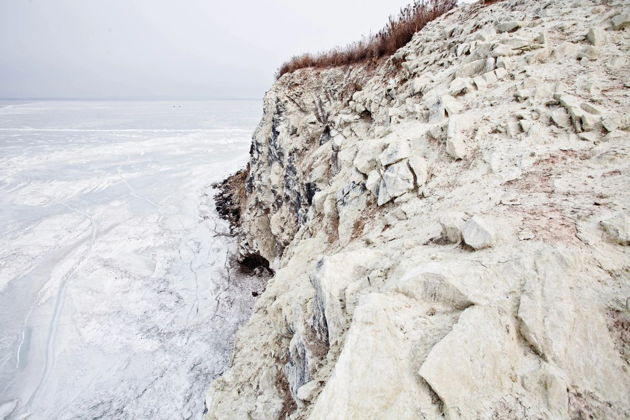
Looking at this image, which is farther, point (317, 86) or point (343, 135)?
point (317, 86)

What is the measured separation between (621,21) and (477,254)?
243 inches

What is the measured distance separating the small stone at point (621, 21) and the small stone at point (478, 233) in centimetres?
573

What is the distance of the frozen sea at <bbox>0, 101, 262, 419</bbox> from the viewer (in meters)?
7.84

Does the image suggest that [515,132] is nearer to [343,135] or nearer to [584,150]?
[584,150]

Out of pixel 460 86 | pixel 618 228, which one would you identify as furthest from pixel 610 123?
pixel 460 86

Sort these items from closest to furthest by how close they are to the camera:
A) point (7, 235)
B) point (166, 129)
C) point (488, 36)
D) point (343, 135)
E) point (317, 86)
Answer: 1. point (488, 36)
2. point (343, 135)
3. point (317, 86)
4. point (7, 235)
5. point (166, 129)

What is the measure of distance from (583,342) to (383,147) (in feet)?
14.0

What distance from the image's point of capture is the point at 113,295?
11.1 meters

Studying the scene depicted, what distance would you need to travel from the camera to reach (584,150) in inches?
157

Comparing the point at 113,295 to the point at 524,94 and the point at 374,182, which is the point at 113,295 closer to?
the point at 374,182

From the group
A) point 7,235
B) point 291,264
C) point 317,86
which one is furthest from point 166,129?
point 291,264

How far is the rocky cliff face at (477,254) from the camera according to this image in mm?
2188

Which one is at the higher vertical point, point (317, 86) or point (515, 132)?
point (317, 86)

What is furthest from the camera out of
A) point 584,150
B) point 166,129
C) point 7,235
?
point 166,129
